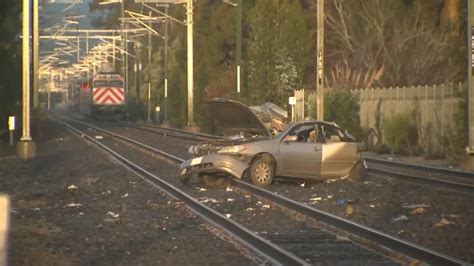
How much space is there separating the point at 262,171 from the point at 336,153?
1.70 metres

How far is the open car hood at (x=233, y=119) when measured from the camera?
23266mm

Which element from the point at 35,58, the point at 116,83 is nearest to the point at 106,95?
the point at 116,83

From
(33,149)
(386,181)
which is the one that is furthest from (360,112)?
(386,181)

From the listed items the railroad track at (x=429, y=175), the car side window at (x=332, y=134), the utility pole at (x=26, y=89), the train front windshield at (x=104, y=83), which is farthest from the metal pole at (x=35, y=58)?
the car side window at (x=332, y=134)

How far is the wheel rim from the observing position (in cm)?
2119

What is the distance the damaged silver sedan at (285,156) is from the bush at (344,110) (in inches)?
757

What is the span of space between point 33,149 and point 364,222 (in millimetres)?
21638

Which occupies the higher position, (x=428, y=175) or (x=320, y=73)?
(x=320, y=73)

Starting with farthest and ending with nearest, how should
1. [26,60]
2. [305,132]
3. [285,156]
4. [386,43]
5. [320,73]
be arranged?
[386,43] → [320,73] → [26,60] → [305,132] → [285,156]

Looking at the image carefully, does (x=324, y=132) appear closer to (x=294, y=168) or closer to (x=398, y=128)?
(x=294, y=168)

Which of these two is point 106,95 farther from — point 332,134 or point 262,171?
point 262,171

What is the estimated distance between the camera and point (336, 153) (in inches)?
835

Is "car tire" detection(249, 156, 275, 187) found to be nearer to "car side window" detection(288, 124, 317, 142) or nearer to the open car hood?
"car side window" detection(288, 124, 317, 142)

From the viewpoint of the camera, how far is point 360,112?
42.2 meters
